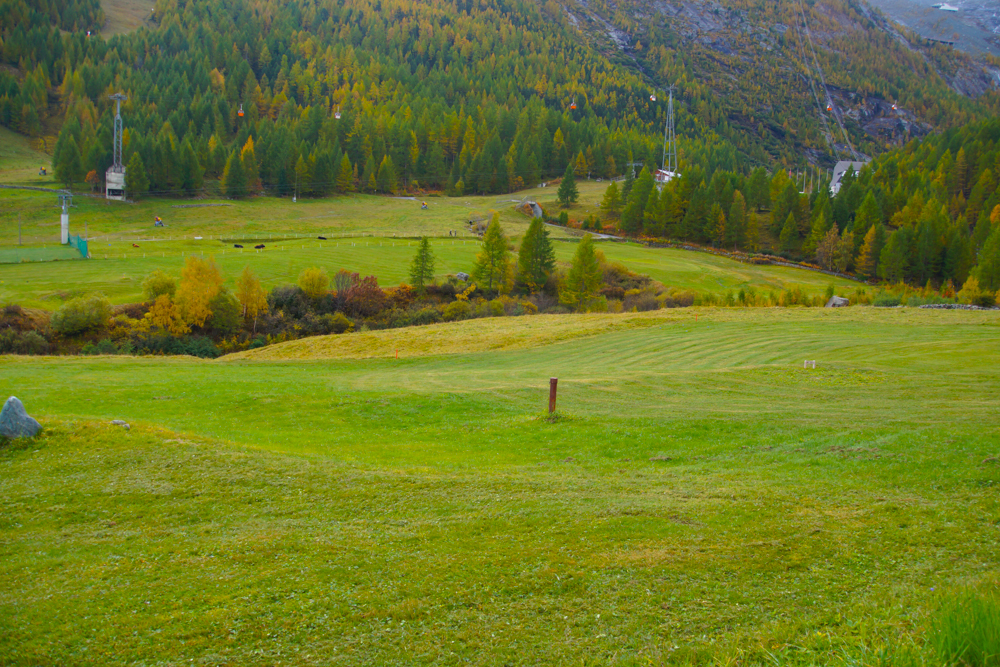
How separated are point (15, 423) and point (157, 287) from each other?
50346 millimetres

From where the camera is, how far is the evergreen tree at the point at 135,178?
118581 millimetres

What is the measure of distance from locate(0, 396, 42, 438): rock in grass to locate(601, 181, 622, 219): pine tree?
122 metres

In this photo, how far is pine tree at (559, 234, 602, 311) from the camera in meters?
79.2

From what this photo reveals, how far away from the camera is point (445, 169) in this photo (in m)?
162

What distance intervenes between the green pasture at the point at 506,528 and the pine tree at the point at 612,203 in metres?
109

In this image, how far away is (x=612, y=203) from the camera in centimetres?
13100

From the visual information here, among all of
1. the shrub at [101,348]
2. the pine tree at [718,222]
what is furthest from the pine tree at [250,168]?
the pine tree at [718,222]

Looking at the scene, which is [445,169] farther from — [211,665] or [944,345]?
[211,665]

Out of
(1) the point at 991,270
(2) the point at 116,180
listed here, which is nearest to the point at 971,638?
(1) the point at 991,270

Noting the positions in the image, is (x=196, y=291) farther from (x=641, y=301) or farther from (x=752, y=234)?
(x=752, y=234)

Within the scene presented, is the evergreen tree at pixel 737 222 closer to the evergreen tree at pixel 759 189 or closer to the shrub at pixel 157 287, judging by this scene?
the evergreen tree at pixel 759 189

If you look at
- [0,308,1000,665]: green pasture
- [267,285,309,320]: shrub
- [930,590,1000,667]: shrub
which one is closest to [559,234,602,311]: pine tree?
[267,285,309,320]: shrub

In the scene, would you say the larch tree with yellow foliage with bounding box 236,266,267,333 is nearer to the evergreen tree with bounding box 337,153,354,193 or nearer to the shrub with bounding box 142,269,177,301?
the shrub with bounding box 142,269,177,301

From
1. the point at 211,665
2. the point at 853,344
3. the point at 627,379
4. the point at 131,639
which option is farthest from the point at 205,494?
the point at 853,344
